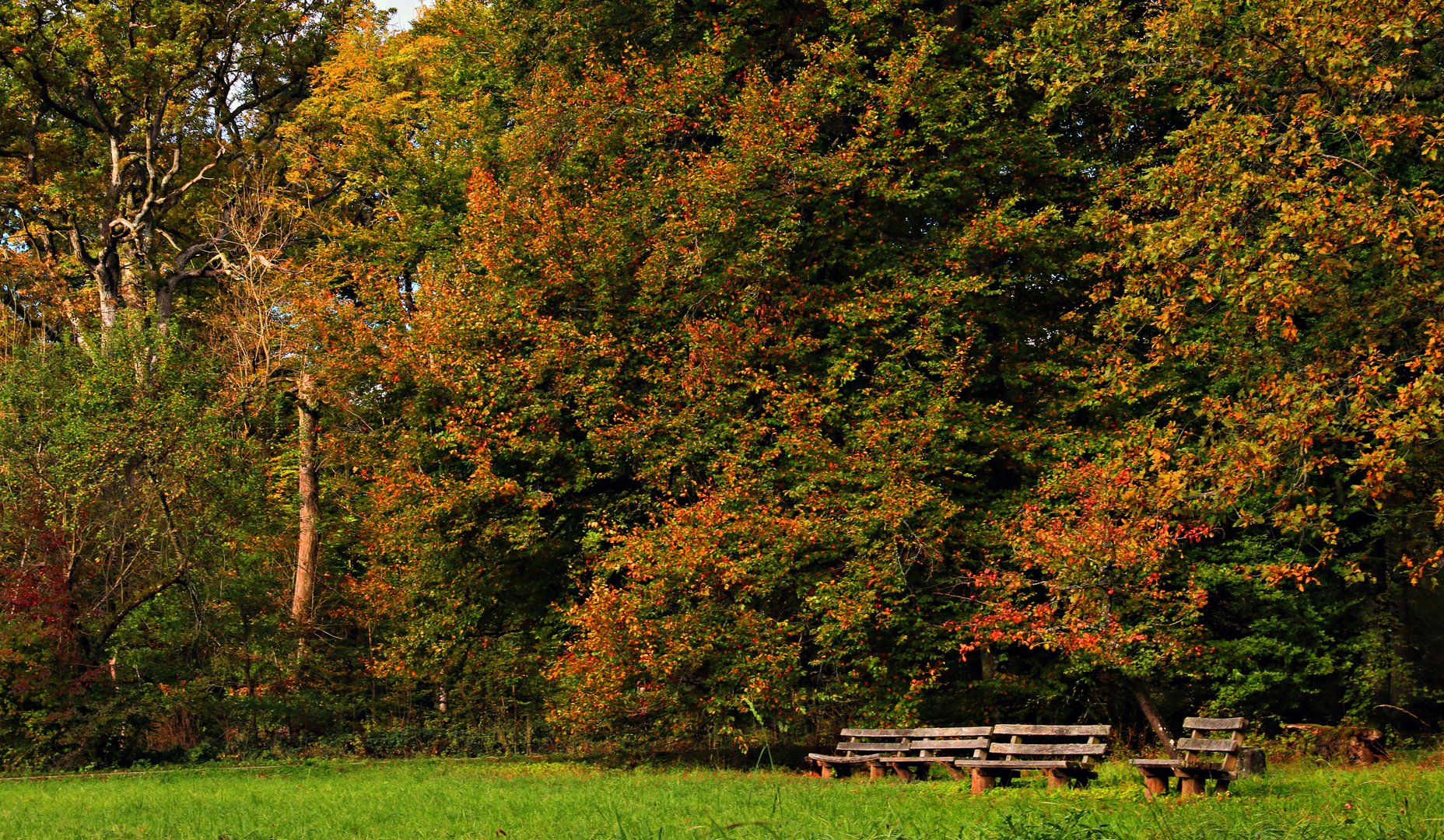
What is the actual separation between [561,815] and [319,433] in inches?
810

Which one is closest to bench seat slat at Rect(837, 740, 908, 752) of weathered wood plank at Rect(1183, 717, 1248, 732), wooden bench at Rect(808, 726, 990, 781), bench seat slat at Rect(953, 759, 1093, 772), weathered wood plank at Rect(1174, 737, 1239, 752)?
wooden bench at Rect(808, 726, 990, 781)

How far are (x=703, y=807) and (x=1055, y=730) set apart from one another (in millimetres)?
4871

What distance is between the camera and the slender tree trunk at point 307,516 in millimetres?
28375

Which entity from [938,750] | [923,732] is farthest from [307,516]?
[938,750]

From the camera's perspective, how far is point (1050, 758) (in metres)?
13.4

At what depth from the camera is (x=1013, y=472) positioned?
63.6ft

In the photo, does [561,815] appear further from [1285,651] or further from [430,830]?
[1285,651]

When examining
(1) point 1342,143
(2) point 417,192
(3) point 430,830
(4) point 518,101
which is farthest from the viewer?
(2) point 417,192

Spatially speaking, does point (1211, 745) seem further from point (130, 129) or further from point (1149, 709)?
point (130, 129)

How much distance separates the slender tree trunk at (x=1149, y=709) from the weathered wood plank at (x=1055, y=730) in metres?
4.02

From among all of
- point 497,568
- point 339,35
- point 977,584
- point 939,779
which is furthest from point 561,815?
point 339,35

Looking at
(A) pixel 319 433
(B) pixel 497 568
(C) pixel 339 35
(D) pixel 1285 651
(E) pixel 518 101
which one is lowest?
(D) pixel 1285 651

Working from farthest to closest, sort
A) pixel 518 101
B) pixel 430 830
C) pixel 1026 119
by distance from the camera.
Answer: pixel 518 101, pixel 1026 119, pixel 430 830

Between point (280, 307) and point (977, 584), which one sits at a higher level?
point (280, 307)
